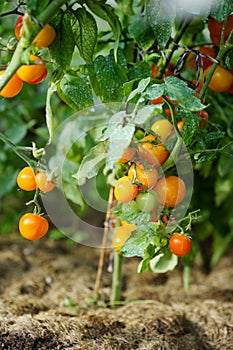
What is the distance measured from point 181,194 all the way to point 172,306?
420mm

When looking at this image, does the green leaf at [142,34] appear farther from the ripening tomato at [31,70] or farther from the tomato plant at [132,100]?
the ripening tomato at [31,70]

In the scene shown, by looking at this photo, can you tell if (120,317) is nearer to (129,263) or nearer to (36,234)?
(36,234)

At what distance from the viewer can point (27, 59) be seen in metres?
0.72

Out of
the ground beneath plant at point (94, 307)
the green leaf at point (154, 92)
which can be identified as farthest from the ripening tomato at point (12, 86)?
the ground beneath plant at point (94, 307)

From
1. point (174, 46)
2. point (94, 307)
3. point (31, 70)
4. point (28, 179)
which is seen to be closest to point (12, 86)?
point (31, 70)

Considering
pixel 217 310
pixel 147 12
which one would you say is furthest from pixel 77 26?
pixel 217 310

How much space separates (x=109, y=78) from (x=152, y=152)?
6.6 inches

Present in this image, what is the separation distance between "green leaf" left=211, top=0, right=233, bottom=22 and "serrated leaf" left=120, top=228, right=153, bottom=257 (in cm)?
40

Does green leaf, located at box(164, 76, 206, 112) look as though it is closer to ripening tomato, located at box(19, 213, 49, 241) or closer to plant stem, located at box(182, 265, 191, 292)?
ripening tomato, located at box(19, 213, 49, 241)

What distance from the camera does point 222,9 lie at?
84cm

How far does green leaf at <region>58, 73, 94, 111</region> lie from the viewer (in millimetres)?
857

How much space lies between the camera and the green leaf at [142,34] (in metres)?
0.95

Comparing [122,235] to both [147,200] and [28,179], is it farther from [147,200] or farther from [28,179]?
[28,179]

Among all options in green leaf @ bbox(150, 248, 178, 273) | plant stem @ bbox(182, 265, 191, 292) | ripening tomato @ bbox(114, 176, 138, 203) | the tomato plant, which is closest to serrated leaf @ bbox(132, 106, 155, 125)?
the tomato plant
